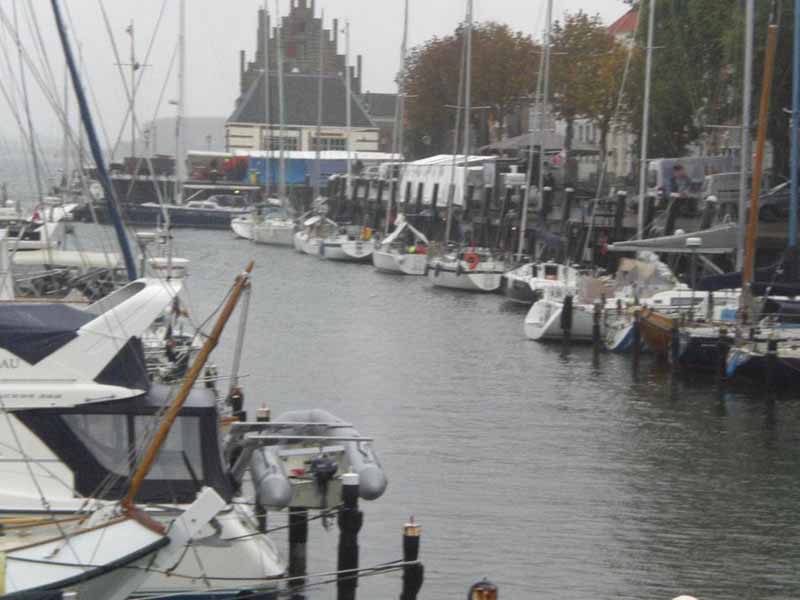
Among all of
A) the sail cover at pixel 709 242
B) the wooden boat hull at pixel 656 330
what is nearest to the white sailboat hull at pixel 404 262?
the sail cover at pixel 709 242

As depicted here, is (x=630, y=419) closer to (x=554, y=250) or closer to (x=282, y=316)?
(x=282, y=316)

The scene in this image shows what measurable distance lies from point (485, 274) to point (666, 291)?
2159cm

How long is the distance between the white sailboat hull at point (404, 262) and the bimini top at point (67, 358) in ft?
199

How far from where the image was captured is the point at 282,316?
186 ft

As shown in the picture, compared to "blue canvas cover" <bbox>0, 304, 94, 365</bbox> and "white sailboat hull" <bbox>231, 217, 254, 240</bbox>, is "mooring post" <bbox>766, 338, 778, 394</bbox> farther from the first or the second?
"white sailboat hull" <bbox>231, 217, 254, 240</bbox>

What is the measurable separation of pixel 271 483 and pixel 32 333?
3.11 metres

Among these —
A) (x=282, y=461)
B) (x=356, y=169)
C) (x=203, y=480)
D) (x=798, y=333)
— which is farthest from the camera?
(x=356, y=169)

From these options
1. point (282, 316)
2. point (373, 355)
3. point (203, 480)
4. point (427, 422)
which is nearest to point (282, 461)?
point (203, 480)

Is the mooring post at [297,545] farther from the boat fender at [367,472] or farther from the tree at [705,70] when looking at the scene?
the tree at [705,70]

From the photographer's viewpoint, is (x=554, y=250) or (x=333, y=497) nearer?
(x=333, y=497)

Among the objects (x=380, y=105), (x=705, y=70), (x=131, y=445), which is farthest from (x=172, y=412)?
(x=380, y=105)

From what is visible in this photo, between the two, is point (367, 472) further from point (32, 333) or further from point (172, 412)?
point (32, 333)

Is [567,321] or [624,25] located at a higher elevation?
[624,25]

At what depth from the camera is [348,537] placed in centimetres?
1769
